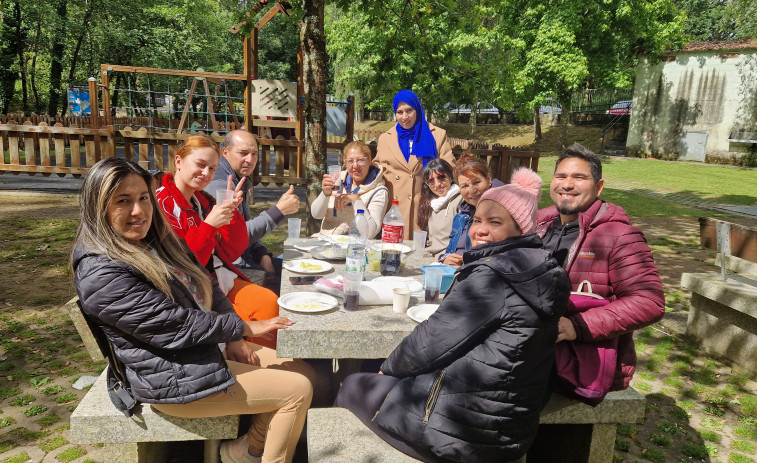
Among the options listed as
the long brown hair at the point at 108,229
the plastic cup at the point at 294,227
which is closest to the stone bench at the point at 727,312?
the plastic cup at the point at 294,227

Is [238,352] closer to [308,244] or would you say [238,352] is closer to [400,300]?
[400,300]

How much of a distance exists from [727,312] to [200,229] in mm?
4822

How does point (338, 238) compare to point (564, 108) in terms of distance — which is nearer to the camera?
point (338, 238)

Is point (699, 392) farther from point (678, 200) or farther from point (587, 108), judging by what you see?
point (587, 108)

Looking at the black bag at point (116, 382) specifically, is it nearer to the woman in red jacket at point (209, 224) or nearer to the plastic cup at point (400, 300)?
the woman in red jacket at point (209, 224)

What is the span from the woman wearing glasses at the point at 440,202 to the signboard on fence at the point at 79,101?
84.1 feet

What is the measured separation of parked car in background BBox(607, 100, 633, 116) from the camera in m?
31.6

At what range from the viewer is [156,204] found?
2.52 metres

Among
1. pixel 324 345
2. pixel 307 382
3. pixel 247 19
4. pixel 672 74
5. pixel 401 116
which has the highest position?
pixel 672 74

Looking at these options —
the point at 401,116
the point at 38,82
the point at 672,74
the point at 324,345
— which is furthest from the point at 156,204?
the point at 38,82

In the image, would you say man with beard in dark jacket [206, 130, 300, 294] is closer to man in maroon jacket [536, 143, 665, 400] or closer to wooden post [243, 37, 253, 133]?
man in maroon jacket [536, 143, 665, 400]

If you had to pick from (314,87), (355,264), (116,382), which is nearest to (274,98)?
(314,87)

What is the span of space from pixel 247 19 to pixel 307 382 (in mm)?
5613

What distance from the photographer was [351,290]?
2824 millimetres
